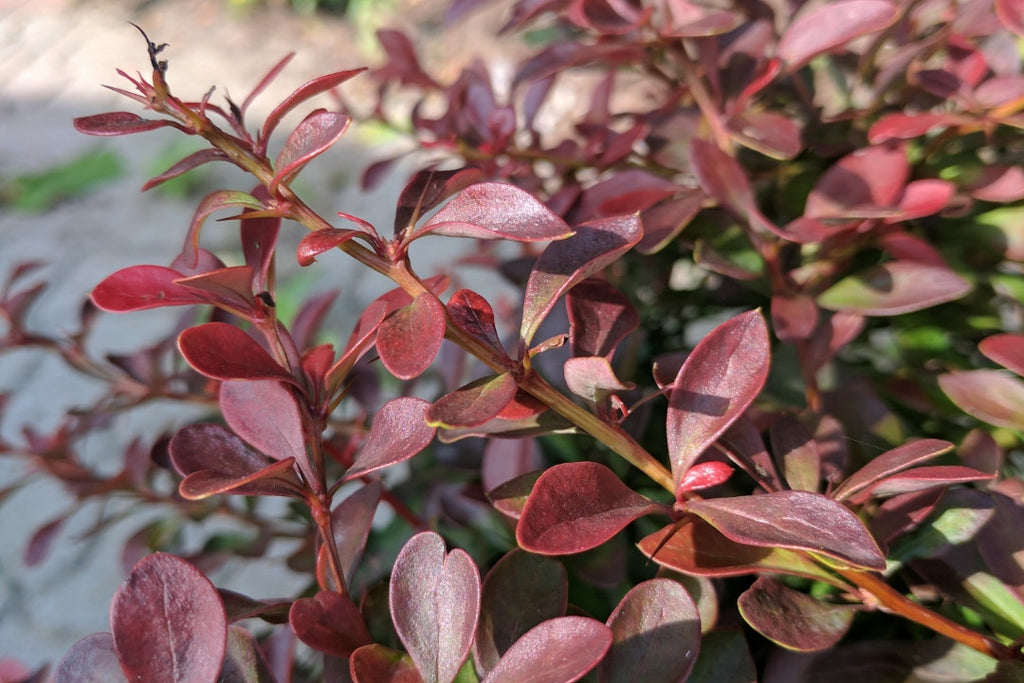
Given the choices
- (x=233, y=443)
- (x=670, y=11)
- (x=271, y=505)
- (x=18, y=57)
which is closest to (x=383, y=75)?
(x=670, y=11)

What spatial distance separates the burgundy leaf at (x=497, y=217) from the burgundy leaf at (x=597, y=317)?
10 cm

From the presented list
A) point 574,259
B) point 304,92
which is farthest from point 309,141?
point 574,259

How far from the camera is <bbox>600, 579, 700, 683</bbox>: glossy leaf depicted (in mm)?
379

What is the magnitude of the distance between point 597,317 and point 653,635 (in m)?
0.17

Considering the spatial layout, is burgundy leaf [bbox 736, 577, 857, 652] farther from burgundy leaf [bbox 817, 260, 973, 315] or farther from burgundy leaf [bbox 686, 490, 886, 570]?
burgundy leaf [bbox 817, 260, 973, 315]

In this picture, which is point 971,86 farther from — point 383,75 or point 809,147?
point 383,75

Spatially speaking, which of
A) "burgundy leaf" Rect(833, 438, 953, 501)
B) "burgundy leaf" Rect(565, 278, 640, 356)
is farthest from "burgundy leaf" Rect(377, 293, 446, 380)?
"burgundy leaf" Rect(833, 438, 953, 501)

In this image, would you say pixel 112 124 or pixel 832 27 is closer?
pixel 112 124

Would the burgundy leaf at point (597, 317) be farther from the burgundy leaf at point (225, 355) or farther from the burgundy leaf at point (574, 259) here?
the burgundy leaf at point (225, 355)

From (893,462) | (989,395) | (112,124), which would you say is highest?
(112,124)

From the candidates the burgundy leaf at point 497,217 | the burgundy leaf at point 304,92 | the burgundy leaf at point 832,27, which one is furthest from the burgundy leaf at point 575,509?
the burgundy leaf at point 832,27

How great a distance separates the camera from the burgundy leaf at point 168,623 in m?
0.36

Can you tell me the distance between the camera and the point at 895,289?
0.58m

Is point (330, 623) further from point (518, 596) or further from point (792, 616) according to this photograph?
point (792, 616)
